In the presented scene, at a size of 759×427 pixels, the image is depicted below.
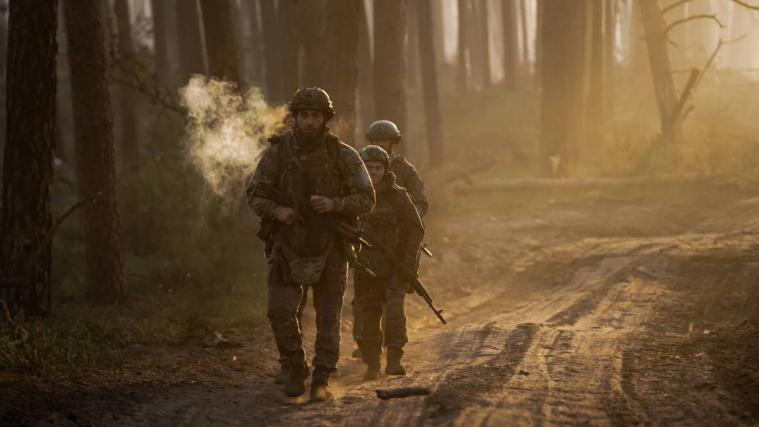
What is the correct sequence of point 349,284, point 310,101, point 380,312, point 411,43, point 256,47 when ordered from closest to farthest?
point 310,101
point 380,312
point 349,284
point 256,47
point 411,43

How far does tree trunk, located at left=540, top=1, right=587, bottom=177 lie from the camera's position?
22.6 m

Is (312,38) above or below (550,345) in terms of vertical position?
above

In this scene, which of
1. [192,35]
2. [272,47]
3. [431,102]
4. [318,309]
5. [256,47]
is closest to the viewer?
[318,309]

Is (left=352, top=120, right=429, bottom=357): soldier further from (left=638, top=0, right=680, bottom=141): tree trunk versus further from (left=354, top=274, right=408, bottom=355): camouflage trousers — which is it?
(left=638, top=0, right=680, bottom=141): tree trunk

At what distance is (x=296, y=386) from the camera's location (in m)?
7.25

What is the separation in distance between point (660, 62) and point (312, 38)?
1162 cm

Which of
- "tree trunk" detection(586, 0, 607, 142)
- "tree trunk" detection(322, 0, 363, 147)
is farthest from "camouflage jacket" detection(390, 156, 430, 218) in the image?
"tree trunk" detection(586, 0, 607, 142)

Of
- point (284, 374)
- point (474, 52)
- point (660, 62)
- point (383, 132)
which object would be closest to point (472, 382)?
point (284, 374)

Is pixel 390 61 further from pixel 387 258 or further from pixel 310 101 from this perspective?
pixel 310 101

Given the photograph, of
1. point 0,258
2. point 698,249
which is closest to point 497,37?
point 698,249

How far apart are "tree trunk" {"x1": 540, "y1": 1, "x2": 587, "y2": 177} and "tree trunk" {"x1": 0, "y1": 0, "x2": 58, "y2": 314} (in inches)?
573

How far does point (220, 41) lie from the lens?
1427 cm

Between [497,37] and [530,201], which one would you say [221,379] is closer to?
[530,201]

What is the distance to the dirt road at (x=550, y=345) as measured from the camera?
6523 mm
